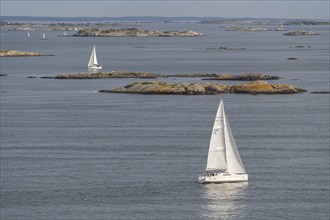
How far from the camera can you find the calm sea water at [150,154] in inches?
2005

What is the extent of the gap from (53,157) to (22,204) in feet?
42.7

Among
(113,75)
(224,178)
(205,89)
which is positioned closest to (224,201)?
(224,178)

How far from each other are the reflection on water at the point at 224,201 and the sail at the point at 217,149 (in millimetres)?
1236

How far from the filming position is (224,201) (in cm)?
5234

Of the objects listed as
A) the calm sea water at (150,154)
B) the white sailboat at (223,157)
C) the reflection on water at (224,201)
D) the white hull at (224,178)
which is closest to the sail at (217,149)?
the white sailboat at (223,157)

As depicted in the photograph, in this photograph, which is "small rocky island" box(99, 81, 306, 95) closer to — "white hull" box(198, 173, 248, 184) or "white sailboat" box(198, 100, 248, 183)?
"white sailboat" box(198, 100, 248, 183)

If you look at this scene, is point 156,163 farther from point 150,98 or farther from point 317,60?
point 317,60

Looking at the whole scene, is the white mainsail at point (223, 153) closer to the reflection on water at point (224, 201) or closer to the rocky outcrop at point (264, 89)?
the reflection on water at point (224, 201)

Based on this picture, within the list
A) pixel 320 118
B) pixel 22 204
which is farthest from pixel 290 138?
pixel 22 204

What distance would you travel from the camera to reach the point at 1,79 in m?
129

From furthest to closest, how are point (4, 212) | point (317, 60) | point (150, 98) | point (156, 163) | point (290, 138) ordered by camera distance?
point (317, 60), point (150, 98), point (290, 138), point (156, 163), point (4, 212)

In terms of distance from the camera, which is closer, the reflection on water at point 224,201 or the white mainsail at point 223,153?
the reflection on water at point 224,201

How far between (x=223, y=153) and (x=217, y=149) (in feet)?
1.34

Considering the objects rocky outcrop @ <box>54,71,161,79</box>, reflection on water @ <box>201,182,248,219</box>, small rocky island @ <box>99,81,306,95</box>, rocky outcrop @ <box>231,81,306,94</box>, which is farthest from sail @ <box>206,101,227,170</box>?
rocky outcrop @ <box>54,71,161,79</box>
